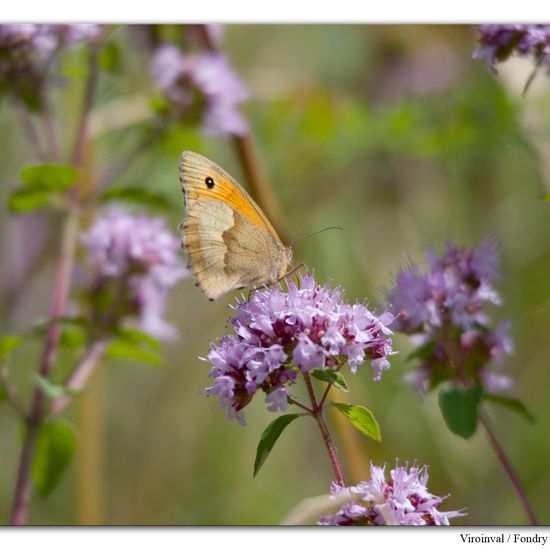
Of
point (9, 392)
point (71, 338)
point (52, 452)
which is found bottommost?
point (52, 452)

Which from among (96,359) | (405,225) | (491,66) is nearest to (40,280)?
(96,359)

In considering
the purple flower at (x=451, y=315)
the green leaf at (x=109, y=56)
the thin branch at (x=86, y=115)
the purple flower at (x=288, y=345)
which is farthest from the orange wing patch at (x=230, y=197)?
the green leaf at (x=109, y=56)

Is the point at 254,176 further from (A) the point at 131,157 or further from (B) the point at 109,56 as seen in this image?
(B) the point at 109,56

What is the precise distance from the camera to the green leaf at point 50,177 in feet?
7.18

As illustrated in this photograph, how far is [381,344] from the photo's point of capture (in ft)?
4.99

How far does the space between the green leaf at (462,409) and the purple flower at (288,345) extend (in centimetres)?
24

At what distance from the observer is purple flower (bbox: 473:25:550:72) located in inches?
67.6

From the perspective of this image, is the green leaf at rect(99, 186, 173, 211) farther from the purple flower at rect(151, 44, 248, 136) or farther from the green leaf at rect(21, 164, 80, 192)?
the purple flower at rect(151, 44, 248, 136)

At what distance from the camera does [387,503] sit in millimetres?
1400

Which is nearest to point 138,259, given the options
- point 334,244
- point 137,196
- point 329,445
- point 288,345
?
point 137,196

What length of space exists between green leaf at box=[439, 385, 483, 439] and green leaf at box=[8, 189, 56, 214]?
115 centimetres

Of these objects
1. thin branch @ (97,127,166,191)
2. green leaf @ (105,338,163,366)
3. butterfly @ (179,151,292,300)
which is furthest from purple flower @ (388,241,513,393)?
thin branch @ (97,127,166,191)

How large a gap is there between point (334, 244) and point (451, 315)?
127 cm
